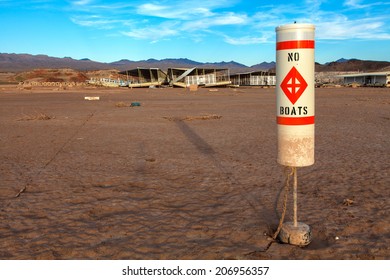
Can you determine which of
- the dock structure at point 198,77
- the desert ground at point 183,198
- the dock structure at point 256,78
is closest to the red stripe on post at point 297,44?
the desert ground at point 183,198

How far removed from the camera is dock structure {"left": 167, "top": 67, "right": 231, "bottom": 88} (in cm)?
5550

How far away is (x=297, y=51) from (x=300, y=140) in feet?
2.84

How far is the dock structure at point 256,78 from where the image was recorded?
204 ft

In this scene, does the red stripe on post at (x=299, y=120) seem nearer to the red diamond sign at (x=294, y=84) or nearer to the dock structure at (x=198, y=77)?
the red diamond sign at (x=294, y=84)

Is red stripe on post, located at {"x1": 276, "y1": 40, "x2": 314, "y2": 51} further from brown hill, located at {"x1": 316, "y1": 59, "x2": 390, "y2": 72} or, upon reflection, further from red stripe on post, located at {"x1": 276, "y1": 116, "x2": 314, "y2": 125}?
brown hill, located at {"x1": 316, "y1": 59, "x2": 390, "y2": 72}

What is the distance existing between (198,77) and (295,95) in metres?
54.1

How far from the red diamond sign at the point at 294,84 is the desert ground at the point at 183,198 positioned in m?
1.55

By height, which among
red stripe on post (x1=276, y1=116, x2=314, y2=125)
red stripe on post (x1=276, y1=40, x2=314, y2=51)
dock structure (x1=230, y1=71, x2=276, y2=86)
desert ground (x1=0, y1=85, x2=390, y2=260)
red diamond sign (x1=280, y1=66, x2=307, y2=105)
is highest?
dock structure (x1=230, y1=71, x2=276, y2=86)

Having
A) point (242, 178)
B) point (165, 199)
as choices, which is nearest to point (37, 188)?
point (165, 199)

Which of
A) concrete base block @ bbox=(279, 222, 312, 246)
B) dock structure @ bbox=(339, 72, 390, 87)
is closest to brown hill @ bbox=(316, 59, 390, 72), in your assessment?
dock structure @ bbox=(339, 72, 390, 87)

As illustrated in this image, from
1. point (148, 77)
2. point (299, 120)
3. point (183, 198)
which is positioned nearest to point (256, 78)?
point (148, 77)
